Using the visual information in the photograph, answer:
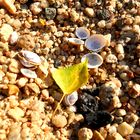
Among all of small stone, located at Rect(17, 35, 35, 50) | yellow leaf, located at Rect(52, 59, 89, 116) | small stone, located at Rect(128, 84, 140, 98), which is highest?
small stone, located at Rect(17, 35, 35, 50)

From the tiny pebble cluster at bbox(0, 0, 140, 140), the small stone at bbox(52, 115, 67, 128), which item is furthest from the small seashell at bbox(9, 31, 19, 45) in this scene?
the small stone at bbox(52, 115, 67, 128)

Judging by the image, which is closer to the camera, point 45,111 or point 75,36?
point 45,111

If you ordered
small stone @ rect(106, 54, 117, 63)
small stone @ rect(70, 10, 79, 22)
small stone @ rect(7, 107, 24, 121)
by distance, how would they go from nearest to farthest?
small stone @ rect(7, 107, 24, 121), small stone @ rect(106, 54, 117, 63), small stone @ rect(70, 10, 79, 22)

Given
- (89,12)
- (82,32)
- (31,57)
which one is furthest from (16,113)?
(89,12)

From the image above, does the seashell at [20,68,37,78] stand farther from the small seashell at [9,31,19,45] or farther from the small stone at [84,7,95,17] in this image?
the small stone at [84,7,95,17]

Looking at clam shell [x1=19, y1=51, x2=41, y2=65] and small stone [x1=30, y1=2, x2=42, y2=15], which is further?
small stone [x1=30, y1=2, x2=42, y2=15]

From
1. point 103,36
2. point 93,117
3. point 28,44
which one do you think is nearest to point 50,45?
point 28,44

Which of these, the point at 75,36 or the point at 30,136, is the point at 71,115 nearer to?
the point at 30,136
